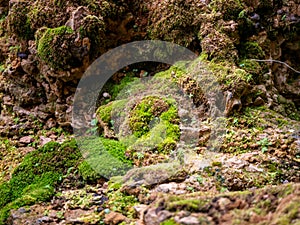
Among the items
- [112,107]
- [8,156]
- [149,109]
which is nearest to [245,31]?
[149,109]

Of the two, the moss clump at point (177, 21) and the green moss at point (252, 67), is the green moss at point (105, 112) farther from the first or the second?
the green moss at point (252, 67)

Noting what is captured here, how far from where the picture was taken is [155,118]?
4.67 metres

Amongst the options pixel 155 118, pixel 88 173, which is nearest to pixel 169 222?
pixel 88 173

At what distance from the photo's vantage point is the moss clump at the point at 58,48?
203 inches

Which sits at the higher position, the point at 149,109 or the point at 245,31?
the point at 245,31

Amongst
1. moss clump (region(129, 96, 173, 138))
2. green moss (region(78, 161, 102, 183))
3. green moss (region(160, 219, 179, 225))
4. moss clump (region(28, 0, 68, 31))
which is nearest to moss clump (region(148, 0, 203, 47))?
moss clump (region(129, 96, 173, 138))

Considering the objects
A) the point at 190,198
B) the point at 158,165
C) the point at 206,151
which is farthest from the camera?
the point at 206,151

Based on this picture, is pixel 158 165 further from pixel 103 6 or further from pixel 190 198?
pixel 103 6

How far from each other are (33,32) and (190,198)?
14.3 ft

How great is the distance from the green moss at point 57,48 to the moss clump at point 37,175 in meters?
1.28

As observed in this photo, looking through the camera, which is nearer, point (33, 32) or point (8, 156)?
point (8, 156)

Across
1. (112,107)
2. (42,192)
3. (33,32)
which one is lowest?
(42,192)

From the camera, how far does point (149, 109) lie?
4770 millimetres

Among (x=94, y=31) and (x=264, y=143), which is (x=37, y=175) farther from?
(x=264, y=143)
